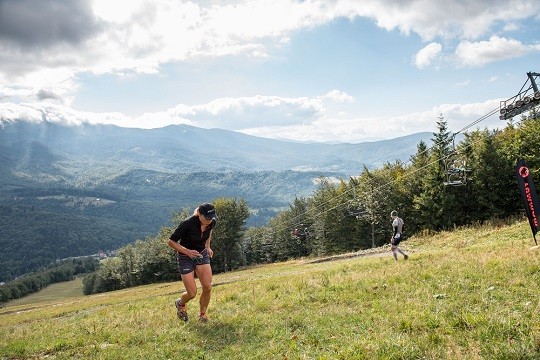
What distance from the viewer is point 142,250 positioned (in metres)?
101

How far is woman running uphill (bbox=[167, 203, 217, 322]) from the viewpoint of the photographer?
8969 mm

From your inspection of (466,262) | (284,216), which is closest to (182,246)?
(466,262)

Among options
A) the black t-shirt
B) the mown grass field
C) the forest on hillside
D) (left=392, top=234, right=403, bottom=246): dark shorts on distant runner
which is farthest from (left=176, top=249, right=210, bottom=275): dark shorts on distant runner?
the forest on hillside

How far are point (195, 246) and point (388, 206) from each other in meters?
59.8

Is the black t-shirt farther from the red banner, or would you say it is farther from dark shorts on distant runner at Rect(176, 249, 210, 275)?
the red banner

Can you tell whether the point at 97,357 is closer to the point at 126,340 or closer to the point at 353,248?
the point at 126,340

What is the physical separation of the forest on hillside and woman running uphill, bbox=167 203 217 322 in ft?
83.9

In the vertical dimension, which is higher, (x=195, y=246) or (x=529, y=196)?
(x=195, y=246)

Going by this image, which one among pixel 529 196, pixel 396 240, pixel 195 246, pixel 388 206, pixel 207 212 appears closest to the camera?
pixel 207 212

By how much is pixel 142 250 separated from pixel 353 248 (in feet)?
183

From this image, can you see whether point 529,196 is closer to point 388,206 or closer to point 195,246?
point 195,246

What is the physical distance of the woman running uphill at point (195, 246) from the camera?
8.97 metres

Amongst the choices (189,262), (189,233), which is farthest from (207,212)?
(189,262)

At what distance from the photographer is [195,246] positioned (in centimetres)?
928
